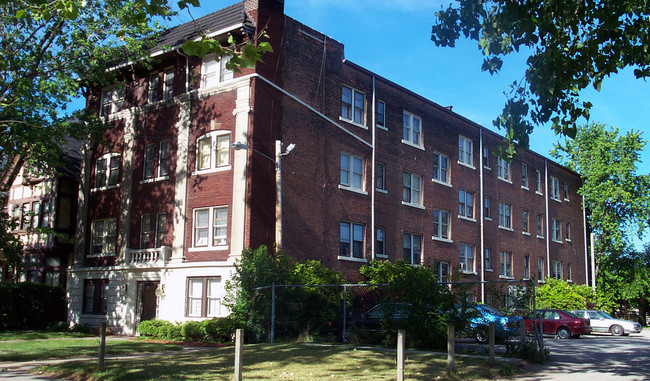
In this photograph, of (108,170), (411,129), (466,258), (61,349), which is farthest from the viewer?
(466,258)

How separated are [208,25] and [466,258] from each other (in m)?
20.6

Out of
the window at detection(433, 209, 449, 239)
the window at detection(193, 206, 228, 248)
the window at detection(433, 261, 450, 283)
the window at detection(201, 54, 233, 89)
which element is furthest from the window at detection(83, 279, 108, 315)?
the window at detection(433, 209, 449, 239)

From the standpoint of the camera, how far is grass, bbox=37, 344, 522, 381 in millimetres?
13320

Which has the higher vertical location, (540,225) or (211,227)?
(540,225)

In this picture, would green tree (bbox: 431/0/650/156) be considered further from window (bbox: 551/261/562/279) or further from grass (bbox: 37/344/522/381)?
window (bbox: 551/261/562/279)

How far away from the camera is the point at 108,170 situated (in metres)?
32.3

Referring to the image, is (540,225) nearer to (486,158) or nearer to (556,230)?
(556,230)

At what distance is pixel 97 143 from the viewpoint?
3278 cm

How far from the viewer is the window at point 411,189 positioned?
34281 millimetres

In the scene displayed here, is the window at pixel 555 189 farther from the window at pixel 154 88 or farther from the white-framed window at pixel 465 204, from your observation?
the window at pixel 154 88

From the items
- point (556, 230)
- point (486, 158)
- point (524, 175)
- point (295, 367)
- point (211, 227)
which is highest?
point (486, 158)

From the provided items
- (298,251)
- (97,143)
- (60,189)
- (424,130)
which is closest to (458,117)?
(424,130)

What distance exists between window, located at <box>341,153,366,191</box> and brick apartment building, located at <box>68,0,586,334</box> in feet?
0.19

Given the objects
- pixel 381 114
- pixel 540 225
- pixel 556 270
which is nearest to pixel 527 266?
pixel 540 225
